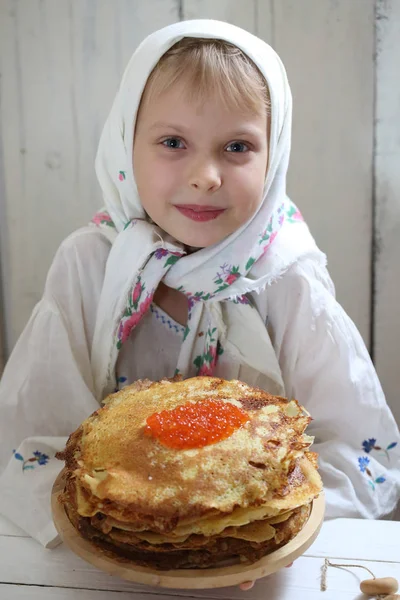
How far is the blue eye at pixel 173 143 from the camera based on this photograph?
3.21ft

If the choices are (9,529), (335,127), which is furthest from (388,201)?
(9,529)

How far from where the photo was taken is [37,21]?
1.31m

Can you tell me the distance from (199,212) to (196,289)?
0.43 feet

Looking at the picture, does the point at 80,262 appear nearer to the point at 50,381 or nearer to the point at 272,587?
the point at 50,381

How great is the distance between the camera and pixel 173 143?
0.98m

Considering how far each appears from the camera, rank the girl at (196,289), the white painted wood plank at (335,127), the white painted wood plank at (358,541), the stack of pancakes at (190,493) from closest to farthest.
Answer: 1. the stack of pancakes at (190,493)
2. the white painted wood plank at (358,541)
3. the girl at (196,289)
4. the white painted wood plank at (335,127)

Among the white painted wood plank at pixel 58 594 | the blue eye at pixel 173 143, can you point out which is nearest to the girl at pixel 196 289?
the blue eye at pixel 173 143

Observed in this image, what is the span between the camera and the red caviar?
0.77m

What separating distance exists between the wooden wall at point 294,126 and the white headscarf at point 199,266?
29 centimetres

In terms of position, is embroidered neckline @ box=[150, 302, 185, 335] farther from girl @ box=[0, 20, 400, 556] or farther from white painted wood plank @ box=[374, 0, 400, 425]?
white painted wood plank @ box=[374, 0, 400, 425]

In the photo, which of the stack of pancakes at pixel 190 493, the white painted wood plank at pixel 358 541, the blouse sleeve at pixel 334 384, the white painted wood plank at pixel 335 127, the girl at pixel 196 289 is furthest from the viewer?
the white painted wood plank at pixel 335 127

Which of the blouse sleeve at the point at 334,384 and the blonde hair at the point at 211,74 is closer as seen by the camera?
the blonde hair at the point at 211,74

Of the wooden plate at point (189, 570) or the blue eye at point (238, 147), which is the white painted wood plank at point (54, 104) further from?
the wooden plate at point (189, 570)

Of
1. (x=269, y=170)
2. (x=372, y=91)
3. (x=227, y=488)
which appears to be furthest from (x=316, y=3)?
(x=227, y=488)
